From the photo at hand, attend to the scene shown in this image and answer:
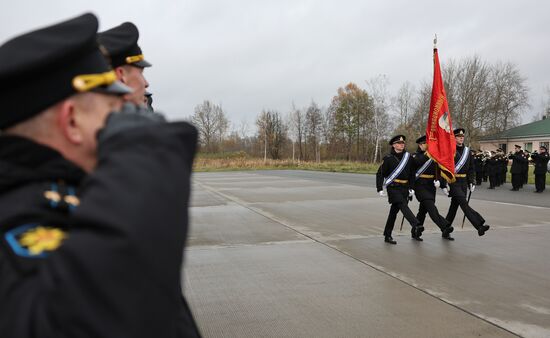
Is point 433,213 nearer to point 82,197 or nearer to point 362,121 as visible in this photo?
point 82,197

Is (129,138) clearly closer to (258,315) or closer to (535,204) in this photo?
(258,315)

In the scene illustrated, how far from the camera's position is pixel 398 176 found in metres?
7.61

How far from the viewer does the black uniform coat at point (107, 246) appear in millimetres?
744

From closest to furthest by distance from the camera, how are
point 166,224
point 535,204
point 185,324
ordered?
1. point 166,224
2. point 185,324
3. point 535,204

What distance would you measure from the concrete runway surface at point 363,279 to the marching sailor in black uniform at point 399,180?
48 centimetres

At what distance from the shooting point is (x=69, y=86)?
98cm

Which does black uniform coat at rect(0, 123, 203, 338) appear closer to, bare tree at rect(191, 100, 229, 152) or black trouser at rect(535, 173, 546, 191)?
black trouser at rect(535, 173, 546, 191)

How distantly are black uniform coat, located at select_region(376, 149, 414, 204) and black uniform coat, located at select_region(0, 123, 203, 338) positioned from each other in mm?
Result: 7074

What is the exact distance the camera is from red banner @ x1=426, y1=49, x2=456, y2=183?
793 centimetres

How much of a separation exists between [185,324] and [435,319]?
327cm

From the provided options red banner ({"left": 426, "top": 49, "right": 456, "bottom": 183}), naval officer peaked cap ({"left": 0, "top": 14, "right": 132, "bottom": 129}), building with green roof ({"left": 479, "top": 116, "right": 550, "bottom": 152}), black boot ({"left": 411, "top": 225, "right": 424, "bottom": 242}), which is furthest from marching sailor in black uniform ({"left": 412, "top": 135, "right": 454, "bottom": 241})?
building with green roof ({"left": 479, "top": 116, "right": 550, "bottom": 152})

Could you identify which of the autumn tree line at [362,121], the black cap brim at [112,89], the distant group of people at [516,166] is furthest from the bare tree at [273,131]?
the black cap brim at [112,89]

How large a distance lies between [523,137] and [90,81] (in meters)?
62.4

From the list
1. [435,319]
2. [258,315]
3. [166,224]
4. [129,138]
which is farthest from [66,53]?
[435,319]
